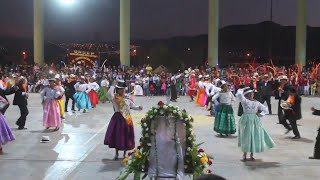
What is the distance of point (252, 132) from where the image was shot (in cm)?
829

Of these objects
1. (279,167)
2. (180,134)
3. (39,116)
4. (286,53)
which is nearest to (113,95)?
(180,134)

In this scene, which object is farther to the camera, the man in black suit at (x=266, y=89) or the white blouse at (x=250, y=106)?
the man in black suit at (x=266, y=89)

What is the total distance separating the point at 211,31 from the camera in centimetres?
3456

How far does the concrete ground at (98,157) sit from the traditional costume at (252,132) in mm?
344

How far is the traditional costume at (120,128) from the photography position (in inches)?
328

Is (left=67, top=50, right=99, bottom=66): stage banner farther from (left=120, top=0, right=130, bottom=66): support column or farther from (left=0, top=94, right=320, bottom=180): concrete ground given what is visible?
(left=0, top=94, right=320, bottom=180): concrete ground

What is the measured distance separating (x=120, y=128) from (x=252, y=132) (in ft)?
9.42

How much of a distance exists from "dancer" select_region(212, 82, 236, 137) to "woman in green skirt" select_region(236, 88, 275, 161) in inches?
105

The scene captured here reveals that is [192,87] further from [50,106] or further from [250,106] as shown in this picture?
[250,106]

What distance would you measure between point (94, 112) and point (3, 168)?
9.94m

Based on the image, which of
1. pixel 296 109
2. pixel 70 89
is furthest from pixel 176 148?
pixel 70 89

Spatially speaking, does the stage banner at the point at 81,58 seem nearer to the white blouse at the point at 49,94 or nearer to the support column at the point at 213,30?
the support column at the point at 213,30

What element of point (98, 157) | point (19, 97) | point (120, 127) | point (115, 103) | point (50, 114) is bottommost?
point (98, 157)

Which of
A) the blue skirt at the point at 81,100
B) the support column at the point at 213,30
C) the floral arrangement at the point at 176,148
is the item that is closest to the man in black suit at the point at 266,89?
the blue skirt at the point at 81,100
